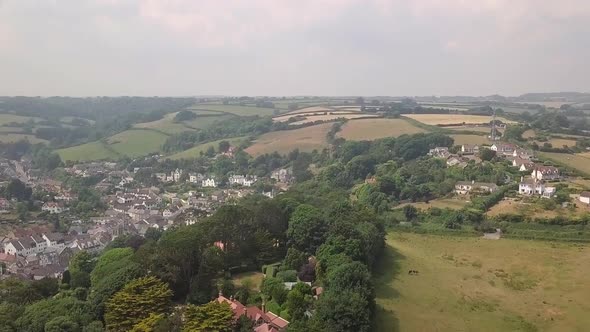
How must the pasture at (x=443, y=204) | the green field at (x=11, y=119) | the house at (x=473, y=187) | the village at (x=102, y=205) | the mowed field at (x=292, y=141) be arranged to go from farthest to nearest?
the green field at (x=11, y=119) → the mowed field at (x=292, y=141) → the house at (x=473, y=187) → the pasture at (x=443, y=204) → the village at (x=102, y=205)

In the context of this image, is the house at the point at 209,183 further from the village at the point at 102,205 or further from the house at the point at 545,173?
the house at the point at 545,173

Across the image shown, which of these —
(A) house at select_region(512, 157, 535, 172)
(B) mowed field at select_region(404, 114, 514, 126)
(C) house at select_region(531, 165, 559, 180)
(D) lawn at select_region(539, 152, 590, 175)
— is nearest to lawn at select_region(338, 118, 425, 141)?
(B) mowed field at select_region(404, 114, 514, 126)

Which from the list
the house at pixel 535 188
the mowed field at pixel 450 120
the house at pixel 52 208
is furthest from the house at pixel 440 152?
the house at pixel 52 208

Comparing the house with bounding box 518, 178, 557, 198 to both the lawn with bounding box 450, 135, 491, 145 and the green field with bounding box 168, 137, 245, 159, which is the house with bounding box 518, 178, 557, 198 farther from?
the green field with bounding box 168, 137, 245, 159

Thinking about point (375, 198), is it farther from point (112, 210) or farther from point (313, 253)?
point (112, 210)


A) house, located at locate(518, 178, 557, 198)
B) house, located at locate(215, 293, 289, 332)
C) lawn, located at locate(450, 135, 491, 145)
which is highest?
lawn, located at locate(450, 135, 491, 145)

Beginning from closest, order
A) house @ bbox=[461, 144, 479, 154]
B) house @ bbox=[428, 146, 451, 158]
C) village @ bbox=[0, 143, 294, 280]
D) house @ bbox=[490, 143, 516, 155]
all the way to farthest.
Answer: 1. village @ bbox=[0, 143, 294, 280]
2. house @ bbox=[490, 143, 516, 155]
3. house @ bbox=[428, 146, 451, 158]
4. house @ bbox=[461, 144, 479, 154]
